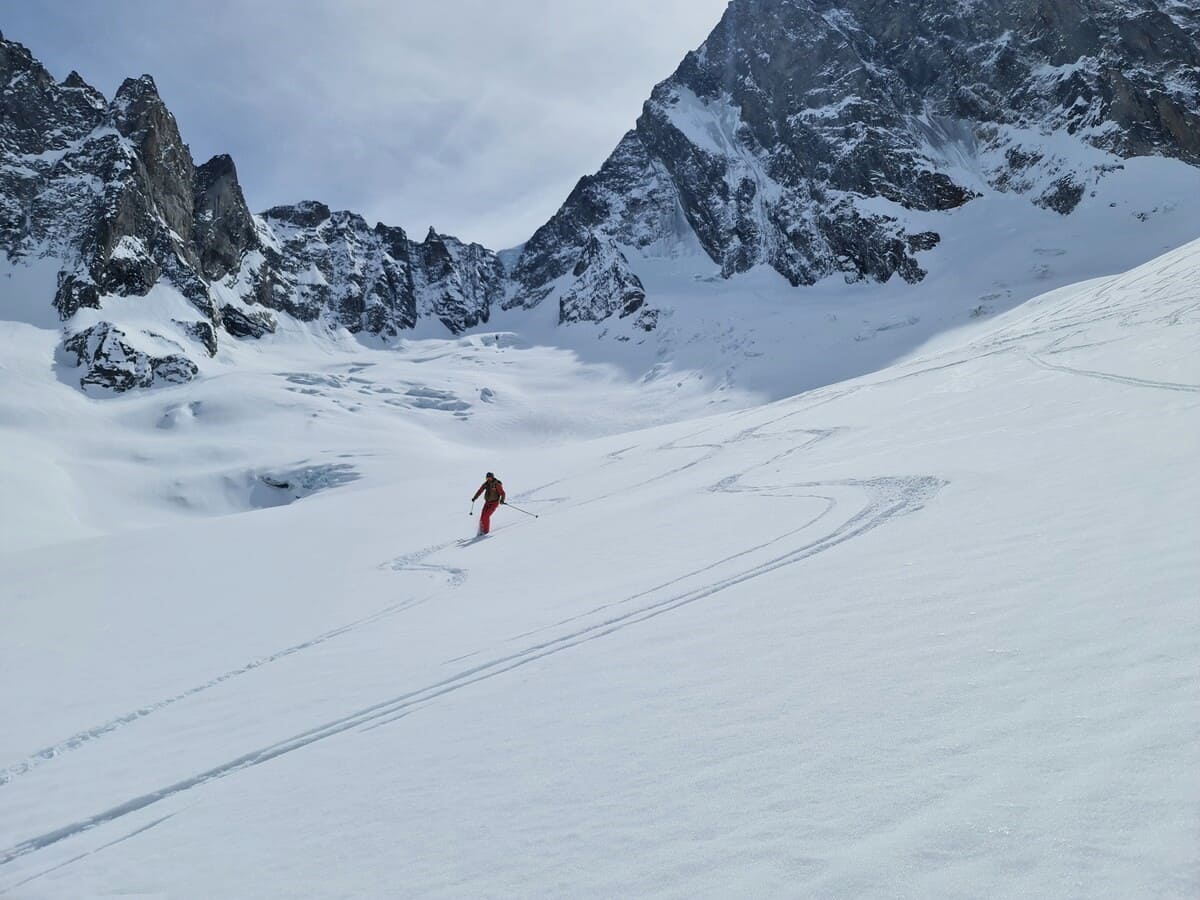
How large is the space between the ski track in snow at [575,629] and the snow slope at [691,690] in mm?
46

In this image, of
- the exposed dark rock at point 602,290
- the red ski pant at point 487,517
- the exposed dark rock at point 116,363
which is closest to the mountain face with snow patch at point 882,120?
the exposed dark rock at point 602,290

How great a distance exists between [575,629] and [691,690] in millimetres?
2193

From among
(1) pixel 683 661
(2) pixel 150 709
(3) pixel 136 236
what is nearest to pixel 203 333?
(3) pixel 136 236

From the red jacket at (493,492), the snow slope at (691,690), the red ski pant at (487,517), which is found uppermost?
the red jacket at (493,492)

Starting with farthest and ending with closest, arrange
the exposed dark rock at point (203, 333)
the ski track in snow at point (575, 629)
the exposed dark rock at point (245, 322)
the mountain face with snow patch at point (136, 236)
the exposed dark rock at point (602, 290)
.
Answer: the exposed dark rock at point (602, 290) < the exposed dark rock at point (245, 322) < the exposed dark rock at point (203, 333) < the mountain face with snow patch at point (136, 236) < the ski track in snow at point (575, 629)

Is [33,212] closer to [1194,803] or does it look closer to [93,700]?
[93,700]

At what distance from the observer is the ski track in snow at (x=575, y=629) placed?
501 centimetres

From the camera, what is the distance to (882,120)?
99188mm

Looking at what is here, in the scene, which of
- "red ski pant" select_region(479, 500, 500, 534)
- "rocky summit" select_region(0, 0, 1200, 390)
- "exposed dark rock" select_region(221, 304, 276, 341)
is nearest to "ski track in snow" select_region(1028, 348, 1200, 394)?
"red ski pant" select_region(479, 500, 500, 534)

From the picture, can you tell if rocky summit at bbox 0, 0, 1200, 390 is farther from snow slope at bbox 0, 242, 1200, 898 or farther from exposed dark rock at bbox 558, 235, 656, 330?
snow slope at bbox 0, 242, 1200, 898

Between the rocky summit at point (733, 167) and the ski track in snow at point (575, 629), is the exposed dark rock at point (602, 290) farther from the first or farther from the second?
the ski track in snow at point (575, 629)

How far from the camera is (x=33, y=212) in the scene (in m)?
85.8

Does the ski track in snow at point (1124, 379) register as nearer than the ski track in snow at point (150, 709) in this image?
No

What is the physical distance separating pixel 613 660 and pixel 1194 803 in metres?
3.69
